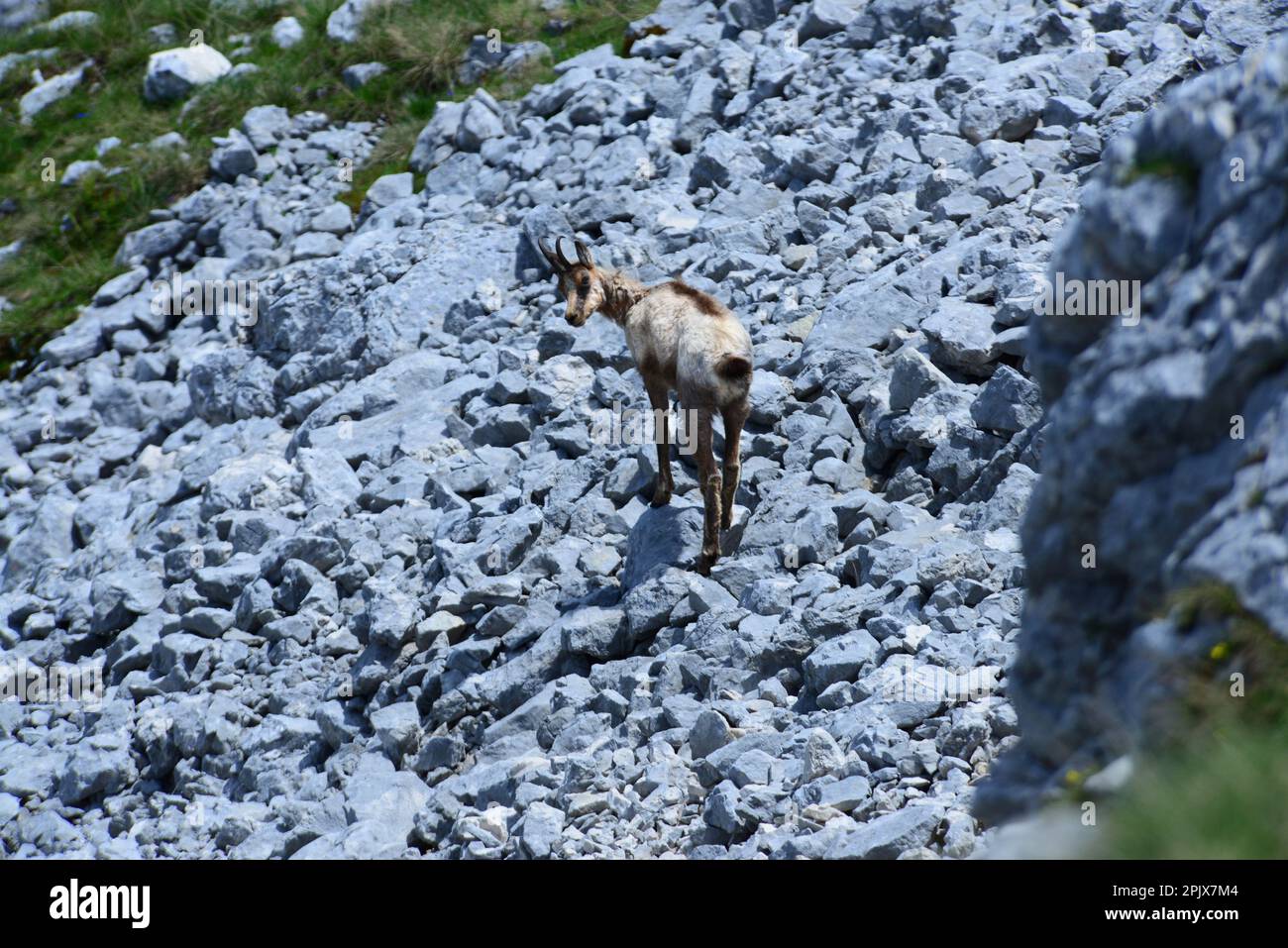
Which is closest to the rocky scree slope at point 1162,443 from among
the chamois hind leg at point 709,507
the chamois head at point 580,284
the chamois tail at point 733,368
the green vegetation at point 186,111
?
the chamois tail at point 733,368

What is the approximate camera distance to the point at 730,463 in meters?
11.1

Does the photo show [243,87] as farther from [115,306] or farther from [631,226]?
[631,226]

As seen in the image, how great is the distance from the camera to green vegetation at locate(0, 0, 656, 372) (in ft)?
70.6

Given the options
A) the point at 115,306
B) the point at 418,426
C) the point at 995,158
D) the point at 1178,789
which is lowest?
the point at 115,306

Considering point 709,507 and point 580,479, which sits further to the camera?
point 580,479

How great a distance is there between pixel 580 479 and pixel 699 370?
6.81 ft

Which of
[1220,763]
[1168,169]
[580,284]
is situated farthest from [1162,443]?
[580,284]

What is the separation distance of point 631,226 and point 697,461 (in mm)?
6493

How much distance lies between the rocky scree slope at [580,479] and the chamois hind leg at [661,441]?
27 cm

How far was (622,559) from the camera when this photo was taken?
1148cm

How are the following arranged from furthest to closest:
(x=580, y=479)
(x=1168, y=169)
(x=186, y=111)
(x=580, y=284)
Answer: (x=186, y=111), (x=580, y=284), (x=580, y=479), (x=1168, y=169)

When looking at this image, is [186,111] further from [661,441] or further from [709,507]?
[709,507]

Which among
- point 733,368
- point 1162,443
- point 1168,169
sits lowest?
point 733,368

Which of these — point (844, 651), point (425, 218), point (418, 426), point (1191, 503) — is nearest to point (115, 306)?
point (425, 218)
